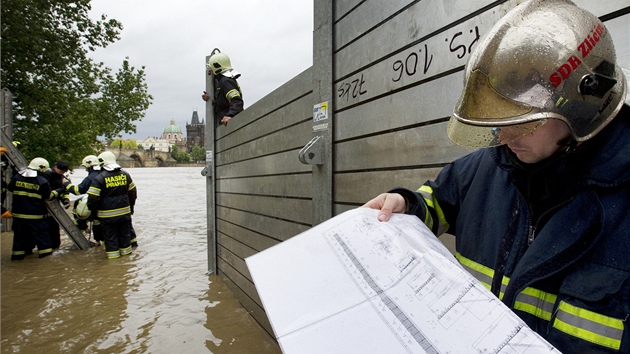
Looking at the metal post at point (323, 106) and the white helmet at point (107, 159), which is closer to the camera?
the metal post at point (323, 106)

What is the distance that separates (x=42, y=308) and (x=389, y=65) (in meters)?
5.85

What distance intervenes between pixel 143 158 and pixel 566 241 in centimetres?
9465

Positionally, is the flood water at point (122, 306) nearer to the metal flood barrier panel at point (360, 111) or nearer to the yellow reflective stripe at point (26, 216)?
the metal flood barrier panel at point (360, 111)

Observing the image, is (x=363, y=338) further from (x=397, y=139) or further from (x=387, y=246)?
(x=397, y=139)

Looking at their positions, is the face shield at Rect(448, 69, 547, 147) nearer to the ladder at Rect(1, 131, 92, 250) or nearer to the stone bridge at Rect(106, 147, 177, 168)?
the ladder at Rect(1, 131, 92, 250)

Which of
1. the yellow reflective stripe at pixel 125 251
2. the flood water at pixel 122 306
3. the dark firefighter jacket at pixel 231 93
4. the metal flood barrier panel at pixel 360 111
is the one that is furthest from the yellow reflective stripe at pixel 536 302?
the yellow reflective stripe at pixel 125 251

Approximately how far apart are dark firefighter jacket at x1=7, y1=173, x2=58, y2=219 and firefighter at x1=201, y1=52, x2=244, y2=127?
4.42 meters

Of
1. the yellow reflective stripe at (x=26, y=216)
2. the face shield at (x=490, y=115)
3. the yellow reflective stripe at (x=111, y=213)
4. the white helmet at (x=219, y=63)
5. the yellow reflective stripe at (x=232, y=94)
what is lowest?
the yellow reflective stripe at (x=26, y=216)

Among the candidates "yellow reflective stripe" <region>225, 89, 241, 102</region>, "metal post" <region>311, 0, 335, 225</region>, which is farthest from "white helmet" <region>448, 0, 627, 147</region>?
"yellow reflective stripe" <region>225, 89, 241, 102</region>

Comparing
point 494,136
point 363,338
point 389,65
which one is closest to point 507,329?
point 363,338

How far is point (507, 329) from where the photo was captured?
0.80 meters

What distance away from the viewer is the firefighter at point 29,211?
26.7 ft

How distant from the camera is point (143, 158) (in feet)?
285

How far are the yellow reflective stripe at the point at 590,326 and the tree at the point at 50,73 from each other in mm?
14677
